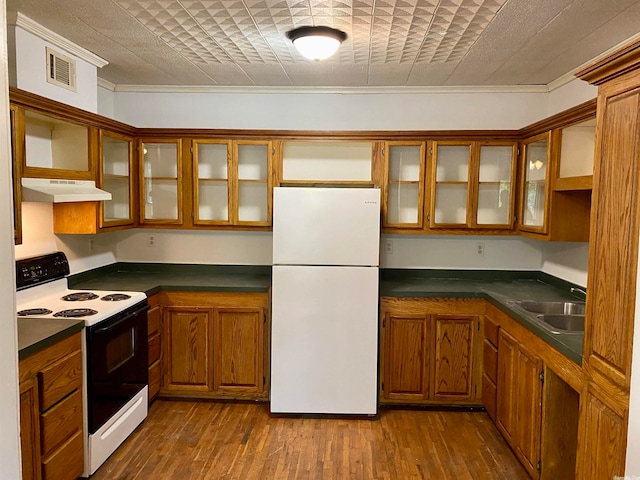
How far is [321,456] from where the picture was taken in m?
3.07

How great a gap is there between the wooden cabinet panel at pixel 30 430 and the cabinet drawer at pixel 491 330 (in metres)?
2.69

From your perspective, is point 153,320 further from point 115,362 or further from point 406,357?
point 406,357

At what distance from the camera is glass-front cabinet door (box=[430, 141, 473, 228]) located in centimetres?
386

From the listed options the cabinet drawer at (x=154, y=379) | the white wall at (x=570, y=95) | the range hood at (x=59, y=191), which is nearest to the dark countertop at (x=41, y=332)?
the range hood at (x=59, y=191)

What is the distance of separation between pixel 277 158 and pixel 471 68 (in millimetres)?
1525

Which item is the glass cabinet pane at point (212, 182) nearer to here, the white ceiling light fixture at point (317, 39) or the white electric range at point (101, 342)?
the white electric range at point (101, 342)

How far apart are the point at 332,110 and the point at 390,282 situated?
1.48 meters

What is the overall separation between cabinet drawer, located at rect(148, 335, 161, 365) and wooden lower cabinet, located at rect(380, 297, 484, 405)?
163cm

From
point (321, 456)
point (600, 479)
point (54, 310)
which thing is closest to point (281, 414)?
point (321, 456)

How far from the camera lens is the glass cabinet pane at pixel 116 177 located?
3514 millimetres

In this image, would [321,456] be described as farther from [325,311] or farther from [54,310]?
[54,310]

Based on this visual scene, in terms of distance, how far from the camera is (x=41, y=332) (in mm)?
2420

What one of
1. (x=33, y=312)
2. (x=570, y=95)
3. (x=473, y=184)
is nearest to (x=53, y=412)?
(x=33, y=312)

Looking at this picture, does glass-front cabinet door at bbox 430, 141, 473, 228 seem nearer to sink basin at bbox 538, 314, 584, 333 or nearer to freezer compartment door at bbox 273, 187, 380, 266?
freezer compartment door at bbox 273, 187, 380, 266
